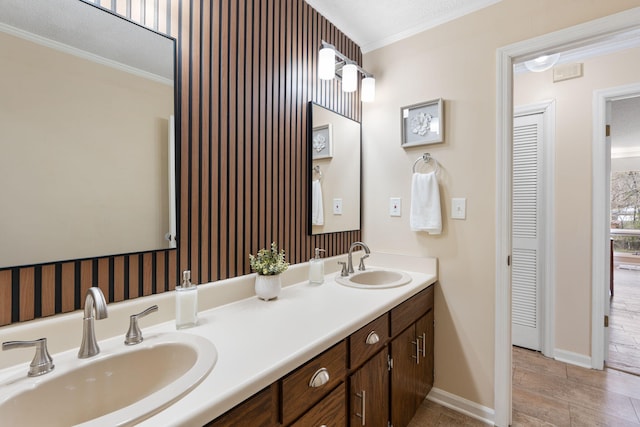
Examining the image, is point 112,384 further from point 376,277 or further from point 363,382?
point 376,277

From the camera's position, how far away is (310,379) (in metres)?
0.95

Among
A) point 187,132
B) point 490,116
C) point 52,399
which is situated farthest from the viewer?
point 490,116

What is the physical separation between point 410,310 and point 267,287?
782 millimetres

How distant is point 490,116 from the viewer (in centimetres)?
173

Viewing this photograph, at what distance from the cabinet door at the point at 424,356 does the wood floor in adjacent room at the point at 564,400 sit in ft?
0.50

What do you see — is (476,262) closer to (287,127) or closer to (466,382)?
(466,382)

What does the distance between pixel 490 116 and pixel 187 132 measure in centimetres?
161

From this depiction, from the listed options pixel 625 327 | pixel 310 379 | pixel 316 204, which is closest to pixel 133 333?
pixel 310 379

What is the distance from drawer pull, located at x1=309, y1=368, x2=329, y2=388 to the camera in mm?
954

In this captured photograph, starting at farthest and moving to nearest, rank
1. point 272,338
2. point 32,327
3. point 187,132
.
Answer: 1. point 187,132
2. point 272,338
3. point 32,327

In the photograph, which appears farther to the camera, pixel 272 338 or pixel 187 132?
pixel 187 132

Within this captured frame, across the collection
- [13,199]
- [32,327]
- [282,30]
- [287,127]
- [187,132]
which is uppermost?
[282,30]

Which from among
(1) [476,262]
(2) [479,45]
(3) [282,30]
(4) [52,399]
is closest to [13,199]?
(4) [52,399]

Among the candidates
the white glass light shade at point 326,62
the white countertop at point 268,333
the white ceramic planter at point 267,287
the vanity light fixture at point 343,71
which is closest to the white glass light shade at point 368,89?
the vanity light fixture at point 343,71
